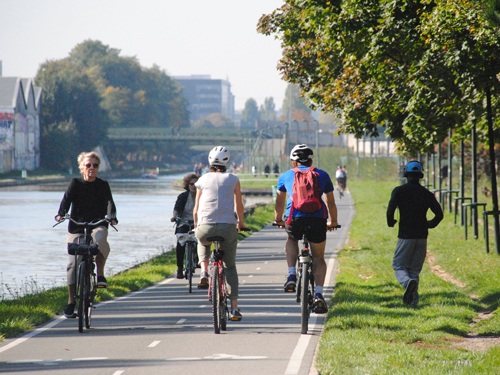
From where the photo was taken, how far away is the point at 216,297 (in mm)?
7781

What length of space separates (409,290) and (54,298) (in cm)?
484

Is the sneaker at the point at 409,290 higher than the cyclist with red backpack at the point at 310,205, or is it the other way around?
the cyclist with red backpack at the point at 310,205

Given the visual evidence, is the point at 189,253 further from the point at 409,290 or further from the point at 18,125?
the point at 18,125

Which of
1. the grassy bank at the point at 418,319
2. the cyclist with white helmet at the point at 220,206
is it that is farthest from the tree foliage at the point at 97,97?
the cyclist with white helmet at the point at 220,206

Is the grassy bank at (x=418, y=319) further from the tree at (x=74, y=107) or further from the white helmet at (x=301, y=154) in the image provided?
the tree at (x=74, y=107)

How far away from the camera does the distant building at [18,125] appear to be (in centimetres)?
7875

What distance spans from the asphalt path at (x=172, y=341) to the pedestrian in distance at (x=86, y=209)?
0.65 metres

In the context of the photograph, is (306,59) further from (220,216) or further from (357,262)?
(220,216)

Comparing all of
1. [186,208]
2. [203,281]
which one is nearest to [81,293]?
[203,281]

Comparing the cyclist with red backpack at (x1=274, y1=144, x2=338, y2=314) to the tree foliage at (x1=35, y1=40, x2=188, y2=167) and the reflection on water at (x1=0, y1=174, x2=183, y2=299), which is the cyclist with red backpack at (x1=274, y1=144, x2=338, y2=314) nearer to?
the reflection on water at (x1=0, y1=174, x2=183, y2=299)

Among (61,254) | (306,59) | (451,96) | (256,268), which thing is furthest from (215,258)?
(306,59)

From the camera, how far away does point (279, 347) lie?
7438 mm

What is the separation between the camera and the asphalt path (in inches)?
263

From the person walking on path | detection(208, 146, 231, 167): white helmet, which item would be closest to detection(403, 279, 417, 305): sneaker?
the person walking on path
